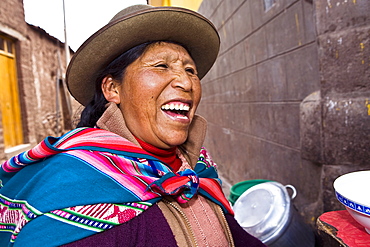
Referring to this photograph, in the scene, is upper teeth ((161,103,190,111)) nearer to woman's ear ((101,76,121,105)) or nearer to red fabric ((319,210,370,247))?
woman's ear ((101,76,121,105))

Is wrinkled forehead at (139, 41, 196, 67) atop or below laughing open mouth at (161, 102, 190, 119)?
atop

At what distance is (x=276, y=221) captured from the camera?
2.09 metres

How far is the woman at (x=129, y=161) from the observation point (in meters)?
0.96

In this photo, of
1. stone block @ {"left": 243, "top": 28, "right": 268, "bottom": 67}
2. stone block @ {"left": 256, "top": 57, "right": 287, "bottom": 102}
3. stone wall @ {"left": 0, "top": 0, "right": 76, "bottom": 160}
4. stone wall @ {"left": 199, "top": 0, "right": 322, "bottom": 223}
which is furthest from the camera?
stone wall @ {"left": 0, "top": 0, "right": 76, "bottom": 160}

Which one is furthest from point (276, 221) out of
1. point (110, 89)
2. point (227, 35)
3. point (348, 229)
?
point (227, 35)

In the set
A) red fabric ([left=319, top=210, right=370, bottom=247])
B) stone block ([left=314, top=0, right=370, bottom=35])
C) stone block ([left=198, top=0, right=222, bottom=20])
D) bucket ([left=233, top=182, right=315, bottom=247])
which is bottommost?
bucket ([left=233, top=182, right=315, bottom=247])

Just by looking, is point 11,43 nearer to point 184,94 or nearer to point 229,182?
point 229,182

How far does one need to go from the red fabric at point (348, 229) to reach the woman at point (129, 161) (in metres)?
0.41

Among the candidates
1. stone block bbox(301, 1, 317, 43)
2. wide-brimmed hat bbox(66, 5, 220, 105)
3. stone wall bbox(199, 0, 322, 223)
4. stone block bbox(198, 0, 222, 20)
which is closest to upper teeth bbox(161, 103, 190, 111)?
wide-brimmed hat bbox(66, 5, 220, 105)

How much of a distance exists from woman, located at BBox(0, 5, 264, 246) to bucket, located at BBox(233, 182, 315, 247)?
25.3 inches

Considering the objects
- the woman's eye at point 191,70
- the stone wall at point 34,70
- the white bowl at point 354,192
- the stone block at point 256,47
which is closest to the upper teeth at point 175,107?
the woman's eye at point 191,70

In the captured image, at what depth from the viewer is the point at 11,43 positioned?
24.8 feet

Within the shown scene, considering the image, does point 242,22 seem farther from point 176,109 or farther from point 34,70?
point 34,70

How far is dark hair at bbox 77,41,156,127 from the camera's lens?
1.39 metres
